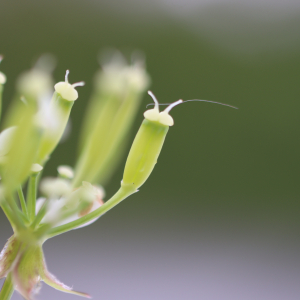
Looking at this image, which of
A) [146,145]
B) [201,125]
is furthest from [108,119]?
[201,125]

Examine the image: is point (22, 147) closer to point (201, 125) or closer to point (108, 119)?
point (108, 119)

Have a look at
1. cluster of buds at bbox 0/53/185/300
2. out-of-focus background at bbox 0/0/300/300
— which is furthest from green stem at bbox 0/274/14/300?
Answer: out-of-focus background at bbox 0/0/300/300

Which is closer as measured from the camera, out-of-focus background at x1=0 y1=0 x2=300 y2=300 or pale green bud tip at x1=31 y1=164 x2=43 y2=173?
pale green bud tip at x1=31 y1=164 x2=43 y2=173

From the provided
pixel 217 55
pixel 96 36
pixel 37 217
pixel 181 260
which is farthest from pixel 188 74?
pixel 37 217

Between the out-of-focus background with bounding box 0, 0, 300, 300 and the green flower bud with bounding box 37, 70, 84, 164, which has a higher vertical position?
the out-of-focus background with bounding box 0, 0, 300, 300

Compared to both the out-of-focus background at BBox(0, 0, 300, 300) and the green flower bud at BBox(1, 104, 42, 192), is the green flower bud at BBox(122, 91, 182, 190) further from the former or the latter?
the out-of-focus background at BBox(0, 0, 300, 300)

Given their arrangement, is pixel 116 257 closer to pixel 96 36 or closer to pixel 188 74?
pixel 188 74

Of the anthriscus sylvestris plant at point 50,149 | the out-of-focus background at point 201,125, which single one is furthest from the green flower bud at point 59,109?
the out-of-focus background at point 201,125
